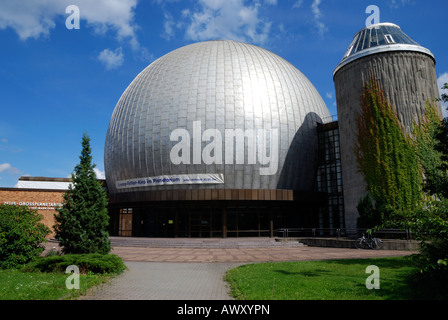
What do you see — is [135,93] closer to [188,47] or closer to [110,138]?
[110,138]

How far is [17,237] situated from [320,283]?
42.6ft

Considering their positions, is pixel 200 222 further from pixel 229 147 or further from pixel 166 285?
pixel 166 285

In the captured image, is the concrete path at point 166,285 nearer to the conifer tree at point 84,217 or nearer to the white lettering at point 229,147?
the conifer tree at point 84,217

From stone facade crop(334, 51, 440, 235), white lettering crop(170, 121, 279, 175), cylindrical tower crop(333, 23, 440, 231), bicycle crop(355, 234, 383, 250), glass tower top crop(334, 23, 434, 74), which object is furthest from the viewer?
white lettering crop(170, 121, 279, 175)

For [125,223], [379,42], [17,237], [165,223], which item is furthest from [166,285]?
[125,223]

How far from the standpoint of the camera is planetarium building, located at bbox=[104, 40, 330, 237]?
3325 cm

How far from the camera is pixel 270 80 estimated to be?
37.2m

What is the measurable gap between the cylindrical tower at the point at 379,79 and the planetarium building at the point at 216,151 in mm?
5767

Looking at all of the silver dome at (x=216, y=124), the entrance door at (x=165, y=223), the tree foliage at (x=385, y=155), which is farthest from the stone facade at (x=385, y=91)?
the entrance door at (x=165, y=223)

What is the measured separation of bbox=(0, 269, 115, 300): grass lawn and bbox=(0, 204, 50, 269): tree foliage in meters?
1.50

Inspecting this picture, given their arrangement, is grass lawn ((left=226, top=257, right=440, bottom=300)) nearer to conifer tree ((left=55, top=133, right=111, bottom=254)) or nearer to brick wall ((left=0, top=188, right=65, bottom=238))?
conifer tree ((left=55, top=133, right=111, bottom=254))

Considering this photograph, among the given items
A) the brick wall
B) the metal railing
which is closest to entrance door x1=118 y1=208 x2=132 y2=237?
the brick wall
